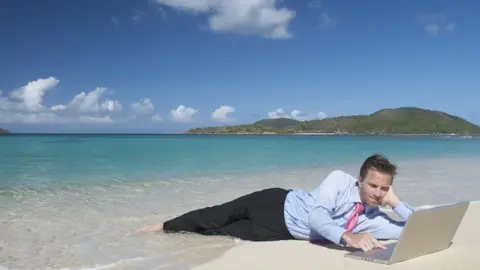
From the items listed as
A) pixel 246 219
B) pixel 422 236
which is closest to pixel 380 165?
pixel 422 236

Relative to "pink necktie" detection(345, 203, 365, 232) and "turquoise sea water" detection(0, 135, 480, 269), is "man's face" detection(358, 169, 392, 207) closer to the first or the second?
"pink necktie" detection(345, 203, 365, 232)

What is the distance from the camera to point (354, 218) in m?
4.72

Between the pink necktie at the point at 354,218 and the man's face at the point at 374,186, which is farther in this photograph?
the pink necktie at the point at 354,218

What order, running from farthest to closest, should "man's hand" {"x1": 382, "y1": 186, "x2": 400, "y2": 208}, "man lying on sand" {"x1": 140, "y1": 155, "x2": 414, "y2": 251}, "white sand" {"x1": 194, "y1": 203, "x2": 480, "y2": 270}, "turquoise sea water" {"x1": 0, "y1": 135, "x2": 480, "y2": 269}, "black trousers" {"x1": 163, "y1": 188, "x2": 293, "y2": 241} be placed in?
1. "black trousers" {"x1": 163, "y1": 188, "x2": 293, "y2": 241}
2. "turquoise sea water" {"x1": 0, "y1": 135, "x2": 480, "y2": 269}
3. "man's hand" {"x1": 382, "y1": 186, "x2": 400, "y2": 208}
4. "man lying on sand" {"x1": 140, "y1": 155, "x2": 414, "y2": 251}
5. "white sand" {"x1": 194, "y1": 203, "x2": 480, "y2": 270}

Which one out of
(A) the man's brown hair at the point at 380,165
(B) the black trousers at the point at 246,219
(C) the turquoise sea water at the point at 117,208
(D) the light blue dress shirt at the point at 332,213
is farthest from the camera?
(B) the black trousers at the point at 246,219

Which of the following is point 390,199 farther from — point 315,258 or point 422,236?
point 315,258

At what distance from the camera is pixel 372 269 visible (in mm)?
3955

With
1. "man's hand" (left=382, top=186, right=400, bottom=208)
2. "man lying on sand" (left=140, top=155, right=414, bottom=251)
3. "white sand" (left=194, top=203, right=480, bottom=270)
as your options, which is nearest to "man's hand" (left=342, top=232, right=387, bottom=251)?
"man lying on sand" (left=140, top=155, right=414, bottom=251)

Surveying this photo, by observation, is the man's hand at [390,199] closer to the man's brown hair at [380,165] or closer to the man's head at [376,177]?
the man's head at [376,177]

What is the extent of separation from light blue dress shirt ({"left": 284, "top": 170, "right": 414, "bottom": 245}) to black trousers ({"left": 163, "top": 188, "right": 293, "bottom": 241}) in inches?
5.6

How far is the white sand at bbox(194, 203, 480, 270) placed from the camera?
411cm

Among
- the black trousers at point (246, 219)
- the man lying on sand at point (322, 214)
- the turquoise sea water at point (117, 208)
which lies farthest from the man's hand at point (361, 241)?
the turquoise sea water at point (117, 208)

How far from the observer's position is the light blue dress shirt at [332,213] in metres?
4.51

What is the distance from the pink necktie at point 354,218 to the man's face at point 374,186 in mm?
150
